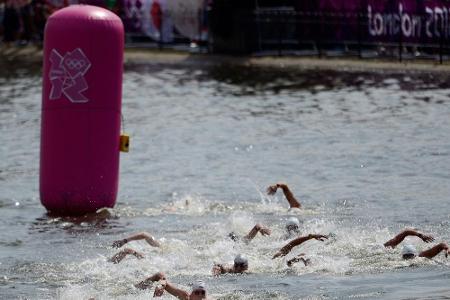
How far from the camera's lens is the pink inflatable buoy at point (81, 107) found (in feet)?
73.8

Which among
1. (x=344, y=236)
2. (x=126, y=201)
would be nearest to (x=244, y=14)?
(x=126, y=201)

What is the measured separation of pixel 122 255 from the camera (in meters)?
19.7

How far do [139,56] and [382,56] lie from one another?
8.92 meters

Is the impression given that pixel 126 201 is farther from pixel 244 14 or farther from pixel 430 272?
pixel 244 14

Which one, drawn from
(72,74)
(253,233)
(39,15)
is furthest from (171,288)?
(39,15)

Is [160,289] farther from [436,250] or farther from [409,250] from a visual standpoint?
[436,250]

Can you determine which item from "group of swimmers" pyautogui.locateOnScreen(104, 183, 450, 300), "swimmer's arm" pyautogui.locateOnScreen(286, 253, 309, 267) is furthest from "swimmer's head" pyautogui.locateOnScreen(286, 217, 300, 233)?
"swimmer's arm" pyautogui.locateOnScreen(286, 253, 309, 267)

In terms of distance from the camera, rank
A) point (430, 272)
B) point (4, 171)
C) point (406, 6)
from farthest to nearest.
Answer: point (406, 6), point (4, 171), point (430, 272)

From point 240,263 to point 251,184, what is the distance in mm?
7769

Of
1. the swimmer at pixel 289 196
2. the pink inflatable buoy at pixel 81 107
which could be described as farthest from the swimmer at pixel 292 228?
the pink inflatable buoy at pixel 81 107

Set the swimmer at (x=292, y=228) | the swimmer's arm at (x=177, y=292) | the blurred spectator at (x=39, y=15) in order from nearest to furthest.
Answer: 1. the swimmer's arm at (x=177, y=292)
2. the swimmer at (x=292, y=228)
3. the blurred spectator at (x=39, y=15)

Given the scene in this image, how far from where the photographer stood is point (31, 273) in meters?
19.4

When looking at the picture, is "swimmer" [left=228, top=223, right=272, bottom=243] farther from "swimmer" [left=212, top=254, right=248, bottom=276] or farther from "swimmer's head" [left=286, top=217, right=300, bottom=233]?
"swimmer" [left=212, top=254, right=248, bottom=276]

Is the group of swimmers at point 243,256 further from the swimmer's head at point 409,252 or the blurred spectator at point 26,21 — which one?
the blurred spectator at point 26,21
